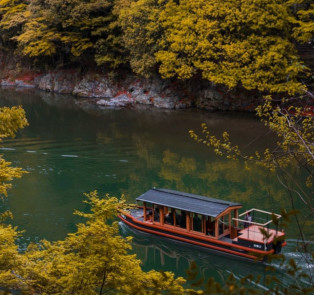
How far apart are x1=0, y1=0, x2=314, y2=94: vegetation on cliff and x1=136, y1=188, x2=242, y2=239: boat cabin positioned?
9.98 metres

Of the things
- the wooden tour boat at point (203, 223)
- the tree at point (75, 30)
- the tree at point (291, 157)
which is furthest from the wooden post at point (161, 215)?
the tree at point (75, 30)

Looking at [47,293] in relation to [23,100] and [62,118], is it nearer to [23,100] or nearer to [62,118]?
[62,118]

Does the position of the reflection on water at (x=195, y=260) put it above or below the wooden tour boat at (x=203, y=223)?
below

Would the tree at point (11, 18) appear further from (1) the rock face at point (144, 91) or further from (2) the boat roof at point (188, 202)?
(2) the boat roof at point (188, 202)

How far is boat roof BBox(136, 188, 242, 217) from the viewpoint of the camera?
15.7 meters

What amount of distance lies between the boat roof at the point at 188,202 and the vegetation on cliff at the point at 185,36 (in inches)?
391

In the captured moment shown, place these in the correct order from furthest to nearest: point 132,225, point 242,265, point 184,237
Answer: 1. point 132,225
2. point 184,237
3. point 242,265

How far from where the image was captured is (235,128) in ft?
94.1

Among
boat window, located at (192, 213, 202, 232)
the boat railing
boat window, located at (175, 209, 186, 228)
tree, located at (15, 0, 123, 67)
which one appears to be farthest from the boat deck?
tree, located at (15, 0, 123, 67)

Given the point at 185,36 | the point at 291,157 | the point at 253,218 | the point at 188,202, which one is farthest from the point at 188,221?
the point at 185,36

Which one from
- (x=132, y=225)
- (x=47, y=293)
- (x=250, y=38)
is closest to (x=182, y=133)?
(x=250, y=38)

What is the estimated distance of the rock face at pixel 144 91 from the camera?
112 ft

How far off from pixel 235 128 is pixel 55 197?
503 inches

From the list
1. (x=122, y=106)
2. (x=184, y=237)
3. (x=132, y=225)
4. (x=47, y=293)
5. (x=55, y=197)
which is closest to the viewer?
(x=47, y=293)
